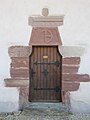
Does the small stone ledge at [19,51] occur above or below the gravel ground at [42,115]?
above

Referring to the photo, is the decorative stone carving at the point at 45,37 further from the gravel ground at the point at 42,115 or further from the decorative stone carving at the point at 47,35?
the gravel ground at the point at 42,115

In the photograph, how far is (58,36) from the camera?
648 cm

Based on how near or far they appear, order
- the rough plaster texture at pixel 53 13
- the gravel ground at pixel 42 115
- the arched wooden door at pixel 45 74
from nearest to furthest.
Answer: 1. the gravel ground at pixel 42 115
2. the rough plaster texture at pixel 53 13
3. the arched wooden door at pixel 45 74

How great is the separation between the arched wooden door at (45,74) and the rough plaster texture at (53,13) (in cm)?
38

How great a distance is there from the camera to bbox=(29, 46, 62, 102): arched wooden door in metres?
6.66

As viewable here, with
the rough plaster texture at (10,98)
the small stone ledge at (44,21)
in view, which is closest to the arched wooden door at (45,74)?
the rough plaster texture at (10,98)

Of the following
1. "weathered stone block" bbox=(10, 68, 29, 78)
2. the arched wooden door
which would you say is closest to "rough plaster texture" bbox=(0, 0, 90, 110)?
the arched wooden door

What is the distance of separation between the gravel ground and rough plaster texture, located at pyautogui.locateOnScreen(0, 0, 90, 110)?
0.47 m

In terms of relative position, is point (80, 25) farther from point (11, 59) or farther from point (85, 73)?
point (11, 59)

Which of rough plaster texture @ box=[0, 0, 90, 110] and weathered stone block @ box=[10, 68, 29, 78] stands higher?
rough plaster texture @ box=[0, 0, 90, 110]

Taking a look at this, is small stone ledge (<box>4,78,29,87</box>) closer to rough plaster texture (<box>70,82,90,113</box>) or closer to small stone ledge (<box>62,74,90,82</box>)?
small stone ledge (<box>62,74,90,82</box>)

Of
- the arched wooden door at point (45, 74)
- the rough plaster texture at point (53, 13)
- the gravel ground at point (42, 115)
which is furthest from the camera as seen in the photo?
the arched wooden door at point (45, 74)

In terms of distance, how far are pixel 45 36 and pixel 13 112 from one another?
1.76 m

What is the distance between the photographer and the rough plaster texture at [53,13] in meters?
6.43
